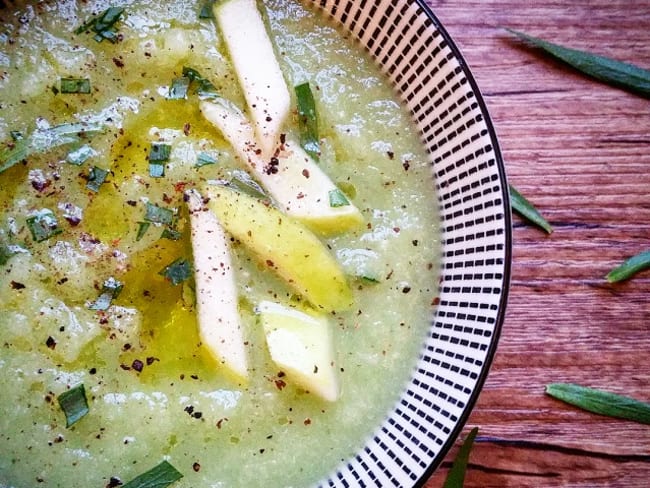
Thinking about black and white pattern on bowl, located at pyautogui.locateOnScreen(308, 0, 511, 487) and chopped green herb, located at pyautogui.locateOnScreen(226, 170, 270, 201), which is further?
chopped green herb, located at pyautogui.locateOnScreen(226, 170, 270, 201)

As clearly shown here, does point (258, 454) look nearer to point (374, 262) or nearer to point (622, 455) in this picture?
point (374, 262)

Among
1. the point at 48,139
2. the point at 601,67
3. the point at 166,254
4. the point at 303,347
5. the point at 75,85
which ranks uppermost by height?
the point at 601,67

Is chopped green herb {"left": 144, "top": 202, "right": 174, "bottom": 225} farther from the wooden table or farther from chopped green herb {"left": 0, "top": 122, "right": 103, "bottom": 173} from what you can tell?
the wooden table

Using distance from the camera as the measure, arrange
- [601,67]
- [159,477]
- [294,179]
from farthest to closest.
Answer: [601,67], [294,179], [159,477]

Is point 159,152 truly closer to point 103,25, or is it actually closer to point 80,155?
point 80,155

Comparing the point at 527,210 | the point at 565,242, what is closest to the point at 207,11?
the point at 527,210

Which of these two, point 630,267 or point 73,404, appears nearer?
point 73,404

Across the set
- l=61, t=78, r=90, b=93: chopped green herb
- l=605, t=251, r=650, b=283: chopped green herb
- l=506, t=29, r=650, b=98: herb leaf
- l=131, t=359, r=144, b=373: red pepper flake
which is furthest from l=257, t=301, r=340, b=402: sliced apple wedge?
l=506, t=29, r=650, b=98: herb leaf
